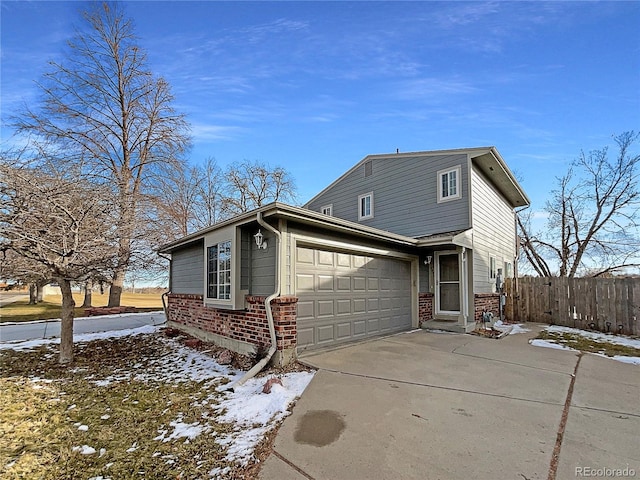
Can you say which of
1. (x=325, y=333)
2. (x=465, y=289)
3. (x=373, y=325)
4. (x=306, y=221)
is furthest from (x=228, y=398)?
(x=465, y=289)

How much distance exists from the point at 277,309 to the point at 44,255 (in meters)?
4.41

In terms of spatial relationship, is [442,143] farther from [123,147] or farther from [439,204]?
[123,147]

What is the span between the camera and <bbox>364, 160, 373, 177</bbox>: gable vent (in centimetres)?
1229

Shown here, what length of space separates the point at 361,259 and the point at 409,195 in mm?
4418

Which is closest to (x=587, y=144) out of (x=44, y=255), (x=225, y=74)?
(x=225, y=74)

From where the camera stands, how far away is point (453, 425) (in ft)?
11.0

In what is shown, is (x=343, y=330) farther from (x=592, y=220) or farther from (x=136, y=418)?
(x=592, y=220)

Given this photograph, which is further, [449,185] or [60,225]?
[449,185]

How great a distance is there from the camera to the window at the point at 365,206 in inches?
482

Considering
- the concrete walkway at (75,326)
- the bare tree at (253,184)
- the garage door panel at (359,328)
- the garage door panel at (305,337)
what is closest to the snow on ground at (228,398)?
the garage door panel at (305,337)

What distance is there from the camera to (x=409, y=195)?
10984 millimetres

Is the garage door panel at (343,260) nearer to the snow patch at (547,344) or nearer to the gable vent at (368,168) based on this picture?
the snow patch at (547,344)

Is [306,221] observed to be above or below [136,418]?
above

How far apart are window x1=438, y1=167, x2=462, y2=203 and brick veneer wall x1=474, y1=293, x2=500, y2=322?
297 centimetres
